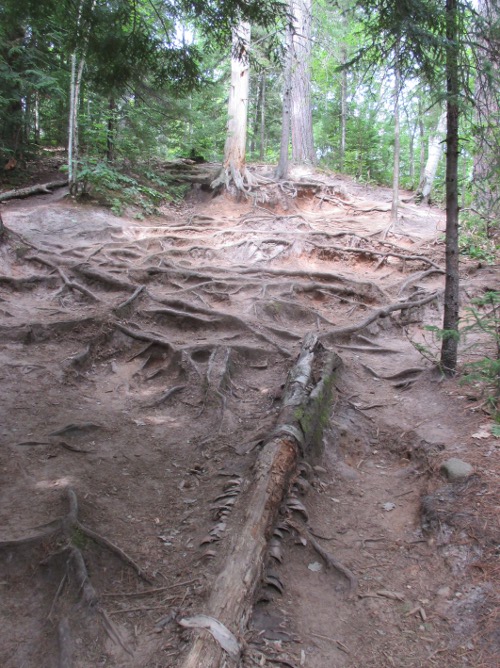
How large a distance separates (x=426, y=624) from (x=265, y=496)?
136 cm

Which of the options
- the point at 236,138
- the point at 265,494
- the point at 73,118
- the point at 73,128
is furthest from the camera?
the point at 236,138

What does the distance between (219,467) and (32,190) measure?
12.7 metres

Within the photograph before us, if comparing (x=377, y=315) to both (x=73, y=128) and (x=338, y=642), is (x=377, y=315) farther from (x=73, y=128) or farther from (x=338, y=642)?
(x=73, y=128)

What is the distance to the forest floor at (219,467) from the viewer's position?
9.32 ft

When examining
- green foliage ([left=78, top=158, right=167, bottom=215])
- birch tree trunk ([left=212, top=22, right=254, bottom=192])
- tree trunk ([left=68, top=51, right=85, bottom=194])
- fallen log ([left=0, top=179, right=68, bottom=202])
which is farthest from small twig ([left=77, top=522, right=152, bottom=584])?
birch tree trunk ([left=212, top=22, right=254, bottom=192])

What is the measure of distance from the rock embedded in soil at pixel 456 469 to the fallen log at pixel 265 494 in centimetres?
125

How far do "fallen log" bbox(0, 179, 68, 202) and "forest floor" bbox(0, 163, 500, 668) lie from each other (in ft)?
12.9

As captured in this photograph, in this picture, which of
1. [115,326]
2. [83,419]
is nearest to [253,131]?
[115,326]

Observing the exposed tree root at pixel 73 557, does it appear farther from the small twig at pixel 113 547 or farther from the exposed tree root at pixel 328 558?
the exposed tree root at pixel 328 558

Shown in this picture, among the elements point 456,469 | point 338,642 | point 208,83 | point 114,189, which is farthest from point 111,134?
point 338,642

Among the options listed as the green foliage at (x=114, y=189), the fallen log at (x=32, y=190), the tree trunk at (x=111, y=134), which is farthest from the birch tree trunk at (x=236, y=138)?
the fallen log at (x=32, y=190)

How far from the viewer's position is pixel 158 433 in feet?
17.7

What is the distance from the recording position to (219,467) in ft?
15.3

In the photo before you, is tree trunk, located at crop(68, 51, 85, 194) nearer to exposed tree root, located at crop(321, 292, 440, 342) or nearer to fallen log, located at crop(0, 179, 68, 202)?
fallen log, located at crop(0, 179, 68, 202)
